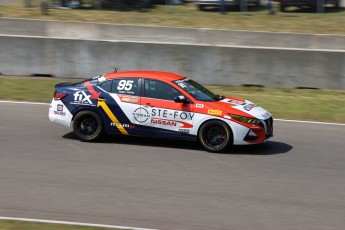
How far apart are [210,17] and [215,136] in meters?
19.7

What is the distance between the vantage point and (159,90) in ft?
39.0

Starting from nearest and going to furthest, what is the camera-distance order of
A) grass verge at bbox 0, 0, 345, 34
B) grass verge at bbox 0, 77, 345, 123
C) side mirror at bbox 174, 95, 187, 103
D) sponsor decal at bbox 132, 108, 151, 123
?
side mirror at bbox 174, 95, 187, 103
sponsor decal at bbox 132, 108, 151, 123
grass verge at bbox 0, 77, 345, 123
grass verge at bbox 0, 0, 345, 34

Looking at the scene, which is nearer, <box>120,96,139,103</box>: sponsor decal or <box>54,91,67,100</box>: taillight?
<box>120,96,139,103</box>: sponsor decal

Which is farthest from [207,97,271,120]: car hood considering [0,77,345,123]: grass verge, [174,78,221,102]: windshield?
[0,77,345,123]: grass verge

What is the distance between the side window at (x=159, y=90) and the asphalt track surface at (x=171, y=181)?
97cm

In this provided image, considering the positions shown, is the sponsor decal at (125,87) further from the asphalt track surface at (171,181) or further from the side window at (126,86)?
the asphalt track surface at (171,181)

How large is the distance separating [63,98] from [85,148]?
1166 millimetres

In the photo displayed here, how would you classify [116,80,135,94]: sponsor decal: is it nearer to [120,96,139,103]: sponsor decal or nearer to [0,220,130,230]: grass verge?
[120,96,139,103]: sponsor decal

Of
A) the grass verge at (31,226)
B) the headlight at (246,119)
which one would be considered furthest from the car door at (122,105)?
the grass verge at (31,226)

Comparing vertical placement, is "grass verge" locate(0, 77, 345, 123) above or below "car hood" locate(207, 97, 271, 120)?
below

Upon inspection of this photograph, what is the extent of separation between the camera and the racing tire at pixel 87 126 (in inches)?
478

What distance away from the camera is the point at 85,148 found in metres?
11.8

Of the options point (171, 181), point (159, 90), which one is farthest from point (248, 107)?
point (171, 181)

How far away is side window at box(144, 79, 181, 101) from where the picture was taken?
1181cm
